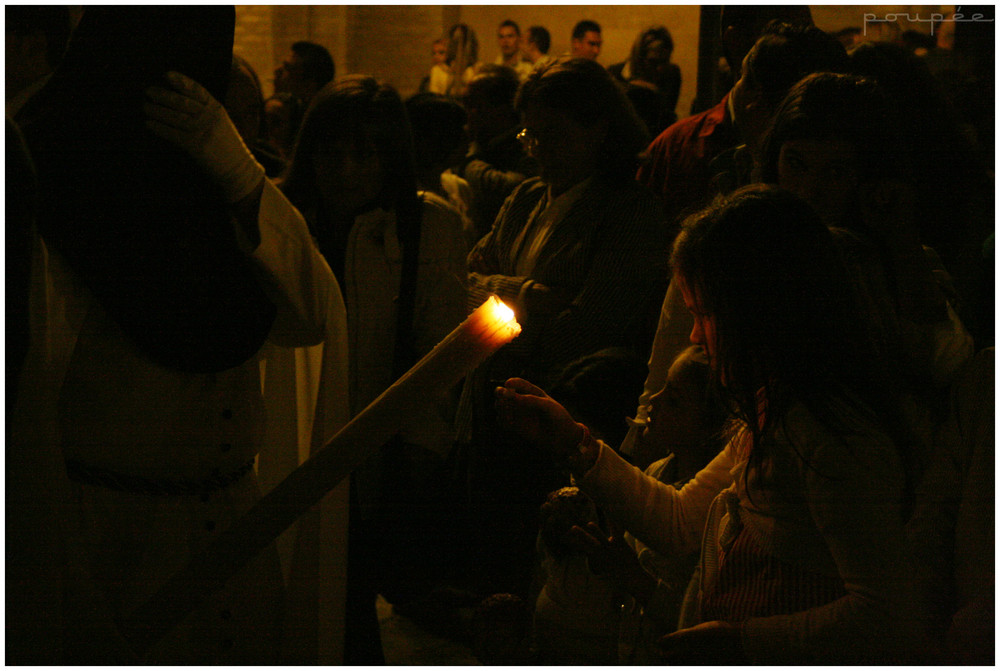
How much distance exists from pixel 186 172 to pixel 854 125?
133 cm

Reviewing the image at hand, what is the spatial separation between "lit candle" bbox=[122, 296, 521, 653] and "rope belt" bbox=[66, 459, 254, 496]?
1.38ft

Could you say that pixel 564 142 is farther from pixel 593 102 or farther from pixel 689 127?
pixel 689 127

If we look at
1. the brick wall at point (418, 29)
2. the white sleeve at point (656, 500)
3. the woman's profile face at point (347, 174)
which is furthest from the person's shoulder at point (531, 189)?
the brick wall at point (418, 29)

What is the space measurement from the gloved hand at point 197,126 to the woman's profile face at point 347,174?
40.7 inches

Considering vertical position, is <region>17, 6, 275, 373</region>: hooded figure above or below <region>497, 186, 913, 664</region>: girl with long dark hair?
above

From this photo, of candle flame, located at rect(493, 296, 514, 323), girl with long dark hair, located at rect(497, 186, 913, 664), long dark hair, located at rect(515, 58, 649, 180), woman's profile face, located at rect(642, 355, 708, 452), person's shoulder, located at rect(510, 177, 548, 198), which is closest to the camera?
candle flame, located at rect(493, 296, 514, 323)

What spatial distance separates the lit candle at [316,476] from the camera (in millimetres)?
1188

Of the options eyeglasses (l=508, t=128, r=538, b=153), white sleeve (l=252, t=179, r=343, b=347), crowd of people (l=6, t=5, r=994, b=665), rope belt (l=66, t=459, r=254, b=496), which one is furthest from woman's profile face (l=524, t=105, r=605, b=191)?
rope belt (l=66, t=459, r=254, b=496)

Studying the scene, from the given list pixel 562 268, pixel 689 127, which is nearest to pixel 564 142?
pixel 562 268

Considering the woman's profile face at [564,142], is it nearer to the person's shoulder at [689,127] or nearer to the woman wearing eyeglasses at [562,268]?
the woman wearing eyeglasses at [562,268]

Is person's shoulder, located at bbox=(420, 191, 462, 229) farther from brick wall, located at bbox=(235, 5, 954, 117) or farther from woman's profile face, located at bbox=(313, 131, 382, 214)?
brick wall, located at bbox=(235, 5, 954, 117)

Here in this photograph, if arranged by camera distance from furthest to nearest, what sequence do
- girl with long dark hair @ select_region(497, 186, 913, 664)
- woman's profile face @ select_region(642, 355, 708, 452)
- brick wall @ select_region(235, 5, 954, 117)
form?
brick wall @ select_region(235, 5, 954, 117) < woman's profile face @ select_region(642, 355, 708, 452) < girl with long dark hair @ select_region(497, 186, 913, 664)

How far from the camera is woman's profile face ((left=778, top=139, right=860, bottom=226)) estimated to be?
6.45 ft

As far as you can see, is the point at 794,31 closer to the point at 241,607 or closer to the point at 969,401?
the point at 969,401
